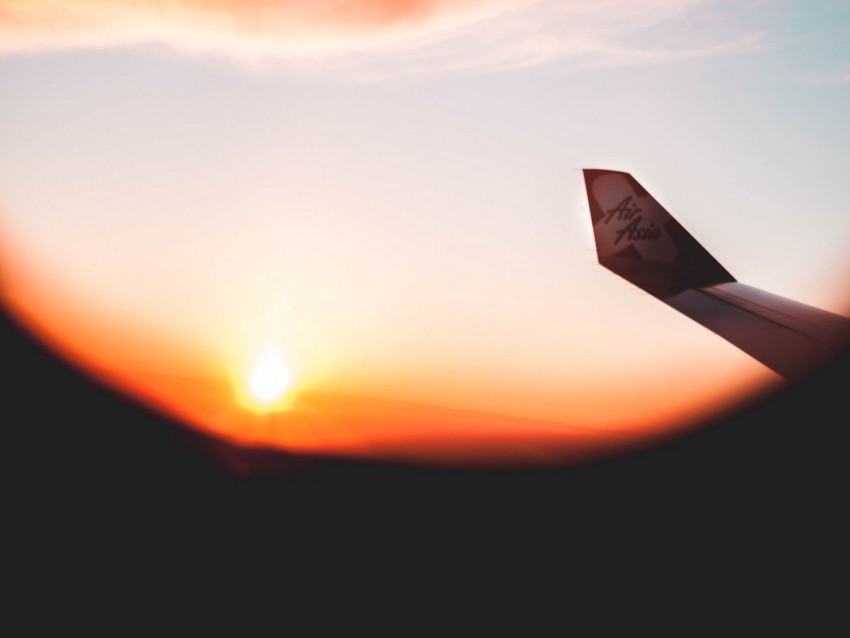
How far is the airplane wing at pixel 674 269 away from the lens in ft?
41.3

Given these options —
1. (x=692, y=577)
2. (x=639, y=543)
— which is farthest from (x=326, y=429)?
(x=692, y=577)

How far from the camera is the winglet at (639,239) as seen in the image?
44.7 ft

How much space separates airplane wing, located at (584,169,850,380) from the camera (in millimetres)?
12602

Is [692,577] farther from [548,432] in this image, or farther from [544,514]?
[548,432]

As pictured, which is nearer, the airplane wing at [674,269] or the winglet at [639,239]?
the airplane wing at [674,269]

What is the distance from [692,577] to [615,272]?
6439mm

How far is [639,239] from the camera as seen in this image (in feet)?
45.7

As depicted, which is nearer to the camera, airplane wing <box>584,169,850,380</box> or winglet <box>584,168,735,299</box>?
airplane wing <box>584,169,850,380</box>

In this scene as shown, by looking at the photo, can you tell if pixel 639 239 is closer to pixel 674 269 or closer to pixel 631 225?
pixel 631 225

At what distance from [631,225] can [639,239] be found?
335mm

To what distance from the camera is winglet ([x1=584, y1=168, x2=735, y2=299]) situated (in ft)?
44.7

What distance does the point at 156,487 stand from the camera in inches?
352

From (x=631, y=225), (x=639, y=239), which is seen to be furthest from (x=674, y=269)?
(x=631, y=225)

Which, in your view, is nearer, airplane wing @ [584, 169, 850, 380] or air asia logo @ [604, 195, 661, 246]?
airplane wing @ [584, 169, 850, 380]
